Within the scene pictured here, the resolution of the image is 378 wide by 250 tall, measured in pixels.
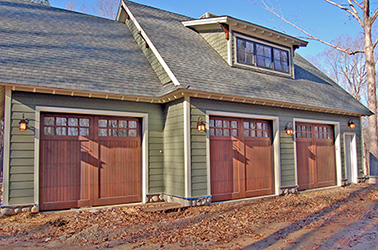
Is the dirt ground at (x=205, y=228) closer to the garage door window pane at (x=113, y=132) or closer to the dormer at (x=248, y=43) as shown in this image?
the garage door window pane at (x=113, y=132)

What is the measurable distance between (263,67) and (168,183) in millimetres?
5477

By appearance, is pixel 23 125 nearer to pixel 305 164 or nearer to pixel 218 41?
pixel 218 41

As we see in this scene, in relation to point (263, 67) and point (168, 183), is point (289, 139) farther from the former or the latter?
point (168, 183)

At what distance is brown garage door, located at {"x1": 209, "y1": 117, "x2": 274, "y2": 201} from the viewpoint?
26.9 feet

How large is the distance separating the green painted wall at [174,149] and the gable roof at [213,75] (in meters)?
0.90

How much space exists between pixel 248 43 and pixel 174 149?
4.86 m

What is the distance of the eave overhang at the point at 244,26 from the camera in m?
9.63

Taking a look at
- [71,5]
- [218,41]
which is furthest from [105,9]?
[218,41]

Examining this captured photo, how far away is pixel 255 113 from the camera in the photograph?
354 inches

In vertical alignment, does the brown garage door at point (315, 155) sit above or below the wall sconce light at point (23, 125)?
below

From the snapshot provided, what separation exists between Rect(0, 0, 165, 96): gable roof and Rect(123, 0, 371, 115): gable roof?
821 millimetres

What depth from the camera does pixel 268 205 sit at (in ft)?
26.0

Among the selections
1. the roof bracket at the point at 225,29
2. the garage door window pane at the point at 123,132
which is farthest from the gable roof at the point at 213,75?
the garage door window pane at the point at 123,132

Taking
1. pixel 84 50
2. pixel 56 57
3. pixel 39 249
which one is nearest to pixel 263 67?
pixel 84 50
